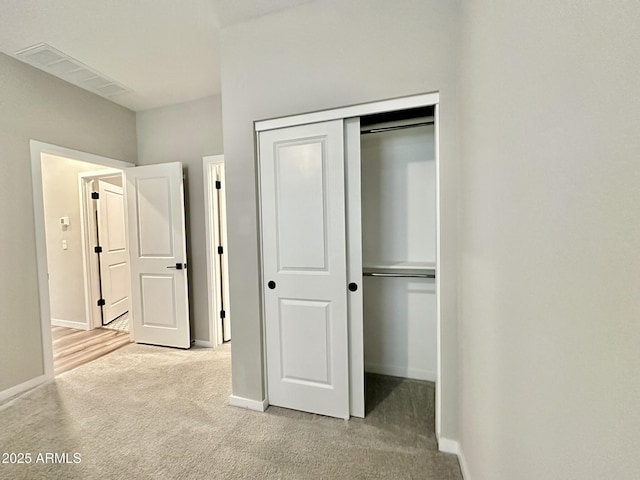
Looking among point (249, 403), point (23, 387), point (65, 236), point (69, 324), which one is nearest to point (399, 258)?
point (249, 403)

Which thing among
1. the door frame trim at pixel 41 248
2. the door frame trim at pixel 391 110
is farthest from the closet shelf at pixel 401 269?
the door frame trim at pixel 41 248

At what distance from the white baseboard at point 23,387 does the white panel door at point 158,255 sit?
0.95 m

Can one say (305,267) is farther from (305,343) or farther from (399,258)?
(399,258)

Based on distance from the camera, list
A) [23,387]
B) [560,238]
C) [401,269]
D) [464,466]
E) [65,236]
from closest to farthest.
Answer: [560,238] → [464,466] → [401,269] → [23,387] → [65,236]

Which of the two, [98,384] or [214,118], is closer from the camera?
[98,384]

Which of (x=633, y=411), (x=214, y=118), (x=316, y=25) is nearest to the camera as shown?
(x=633, y=411)

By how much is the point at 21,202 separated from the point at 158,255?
1.24 meters

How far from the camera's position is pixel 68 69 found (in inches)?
104

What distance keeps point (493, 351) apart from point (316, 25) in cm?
212

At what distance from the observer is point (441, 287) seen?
1697mm

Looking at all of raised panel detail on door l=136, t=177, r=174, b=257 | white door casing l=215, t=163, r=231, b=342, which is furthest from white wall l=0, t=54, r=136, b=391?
white door casing l=215, t=163, r=231, b=342

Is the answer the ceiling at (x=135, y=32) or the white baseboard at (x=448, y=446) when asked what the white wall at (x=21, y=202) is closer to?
the ceiling at (x=135, y=32)

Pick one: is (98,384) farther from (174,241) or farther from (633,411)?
(633,411)

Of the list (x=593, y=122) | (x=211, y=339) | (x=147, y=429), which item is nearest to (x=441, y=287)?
(x=593, y=122)
